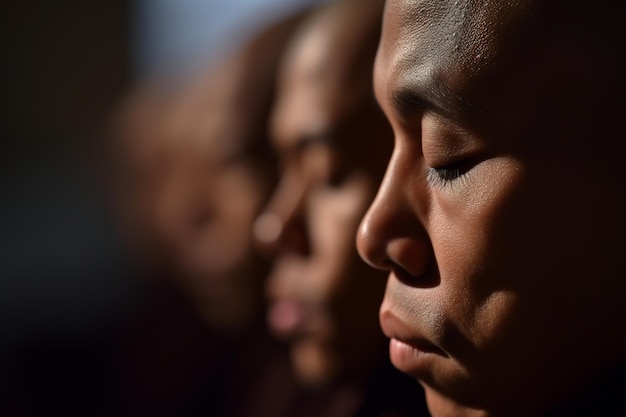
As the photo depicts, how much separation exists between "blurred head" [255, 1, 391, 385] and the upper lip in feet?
0.58

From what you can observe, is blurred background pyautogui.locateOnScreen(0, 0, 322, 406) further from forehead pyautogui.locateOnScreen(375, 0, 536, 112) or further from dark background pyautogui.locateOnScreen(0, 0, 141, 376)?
forehead pyautogui.locateOnScreen(375, 0, 536, 112)

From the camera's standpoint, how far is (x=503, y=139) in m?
0.39

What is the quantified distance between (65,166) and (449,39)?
1.46m

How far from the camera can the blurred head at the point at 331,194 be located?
2.08 feet

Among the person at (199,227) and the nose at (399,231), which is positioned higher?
the nose at (399,231)

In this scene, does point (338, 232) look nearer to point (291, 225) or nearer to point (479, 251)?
point (291, 225)

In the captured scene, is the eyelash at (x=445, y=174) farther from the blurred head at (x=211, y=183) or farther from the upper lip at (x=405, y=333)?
the blurred head at (x=211, y=183)

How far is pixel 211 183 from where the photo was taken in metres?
0.91

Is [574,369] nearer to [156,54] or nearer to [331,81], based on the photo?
[331,81]

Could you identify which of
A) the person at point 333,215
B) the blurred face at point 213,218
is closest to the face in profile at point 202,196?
the blurred face at point 213,218

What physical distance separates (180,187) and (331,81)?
0.41 m

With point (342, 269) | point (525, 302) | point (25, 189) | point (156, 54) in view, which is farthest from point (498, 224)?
point (156, 54)

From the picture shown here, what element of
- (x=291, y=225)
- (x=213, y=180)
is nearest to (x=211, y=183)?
(x=213, y=180)

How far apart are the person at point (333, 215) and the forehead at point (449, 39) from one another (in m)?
0.20
